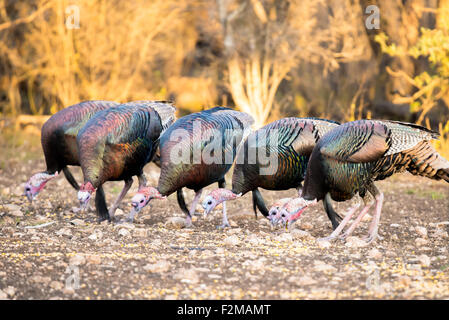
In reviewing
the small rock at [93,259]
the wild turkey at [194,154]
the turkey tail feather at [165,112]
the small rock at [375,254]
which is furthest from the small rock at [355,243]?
the turkey tail feather at [165,112]

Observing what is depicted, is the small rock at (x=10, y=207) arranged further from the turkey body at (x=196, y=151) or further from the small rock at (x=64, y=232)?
the turkey body at (x=196, y=151)

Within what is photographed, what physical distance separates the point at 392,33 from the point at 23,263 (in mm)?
8361

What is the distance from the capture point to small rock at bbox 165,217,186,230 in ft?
22.6

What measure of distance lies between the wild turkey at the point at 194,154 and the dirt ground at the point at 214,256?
1.31ft

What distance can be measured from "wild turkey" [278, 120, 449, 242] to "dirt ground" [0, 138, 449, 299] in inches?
18.5

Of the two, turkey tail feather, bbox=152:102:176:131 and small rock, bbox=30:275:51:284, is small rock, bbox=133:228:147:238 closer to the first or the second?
turkey tail feather, bbox=152:102:176:131

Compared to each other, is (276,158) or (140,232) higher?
(276,158)

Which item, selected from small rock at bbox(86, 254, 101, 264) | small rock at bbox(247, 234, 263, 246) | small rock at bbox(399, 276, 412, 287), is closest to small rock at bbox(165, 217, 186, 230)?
small rock at bbox(247, 234, 263, 246)

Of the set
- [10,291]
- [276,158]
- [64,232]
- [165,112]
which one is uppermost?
[165,112]

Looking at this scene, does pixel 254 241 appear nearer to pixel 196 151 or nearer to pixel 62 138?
pixel 196 151

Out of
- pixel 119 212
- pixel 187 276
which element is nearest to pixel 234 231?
pixel 119 212

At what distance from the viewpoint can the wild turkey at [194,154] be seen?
668 centimetres

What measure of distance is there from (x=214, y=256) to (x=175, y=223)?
4.87 feet

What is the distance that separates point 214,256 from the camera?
550 centimetres
